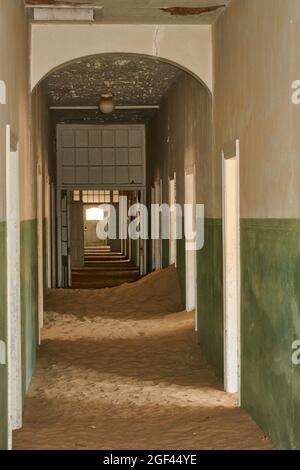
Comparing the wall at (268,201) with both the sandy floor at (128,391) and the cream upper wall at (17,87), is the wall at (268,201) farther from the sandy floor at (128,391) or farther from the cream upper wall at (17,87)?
the cream upper wall at (17,87)

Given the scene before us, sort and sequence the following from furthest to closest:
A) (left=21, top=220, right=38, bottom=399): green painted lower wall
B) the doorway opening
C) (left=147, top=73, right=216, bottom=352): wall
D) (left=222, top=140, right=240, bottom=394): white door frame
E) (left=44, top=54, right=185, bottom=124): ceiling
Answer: the doorway opening < (left=44, top=54, right=185, bottom=124): ceiling < (left=147, top=73, right=216, bottom=352): wall < (left=222, top=140, right=240, bottom=394): white door frame < (left=21, top=220, right=38, bottom=399): green painted lower wall

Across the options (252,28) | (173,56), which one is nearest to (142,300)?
(173,56)

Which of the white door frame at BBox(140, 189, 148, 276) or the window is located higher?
the window

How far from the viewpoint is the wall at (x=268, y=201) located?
4957mm

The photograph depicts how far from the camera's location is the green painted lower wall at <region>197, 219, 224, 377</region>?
26.7ft

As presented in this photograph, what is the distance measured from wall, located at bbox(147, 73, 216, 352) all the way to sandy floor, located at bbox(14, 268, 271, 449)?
0.52 metres

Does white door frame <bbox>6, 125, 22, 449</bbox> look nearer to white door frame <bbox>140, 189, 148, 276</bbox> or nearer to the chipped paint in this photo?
the chipped paint

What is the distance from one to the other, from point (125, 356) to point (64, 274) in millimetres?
9306

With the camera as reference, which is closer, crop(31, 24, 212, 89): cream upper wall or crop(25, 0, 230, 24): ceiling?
crop(25, 0, 230, 24): ceiling

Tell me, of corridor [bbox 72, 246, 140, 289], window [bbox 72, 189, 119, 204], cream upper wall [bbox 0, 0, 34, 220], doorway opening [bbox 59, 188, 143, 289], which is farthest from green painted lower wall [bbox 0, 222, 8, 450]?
window [bbox 72, 189, 119, 204]

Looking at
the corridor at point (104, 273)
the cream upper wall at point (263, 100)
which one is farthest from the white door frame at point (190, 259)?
the corridor at point (104, 273)

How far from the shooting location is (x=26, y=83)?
7594 millimetres

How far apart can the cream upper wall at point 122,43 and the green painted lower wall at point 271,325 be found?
106 inches
